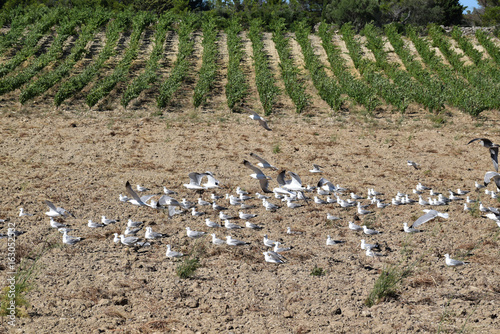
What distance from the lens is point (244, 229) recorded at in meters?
11.4

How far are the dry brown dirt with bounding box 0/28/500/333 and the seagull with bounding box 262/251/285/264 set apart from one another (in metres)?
0.20

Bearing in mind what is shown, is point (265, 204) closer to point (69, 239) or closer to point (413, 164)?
point (69, 239)

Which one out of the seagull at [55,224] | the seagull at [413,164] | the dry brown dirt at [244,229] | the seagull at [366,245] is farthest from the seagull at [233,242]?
the seagull at [413,164]

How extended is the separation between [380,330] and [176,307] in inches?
114

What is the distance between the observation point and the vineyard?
74.8 ft

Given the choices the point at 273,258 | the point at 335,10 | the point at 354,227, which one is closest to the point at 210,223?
the point at 273,258

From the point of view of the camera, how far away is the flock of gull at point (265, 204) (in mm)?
10243

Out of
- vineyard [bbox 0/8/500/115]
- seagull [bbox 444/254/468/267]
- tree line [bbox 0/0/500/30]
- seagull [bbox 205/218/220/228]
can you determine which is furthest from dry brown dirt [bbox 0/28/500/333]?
tree line [bbox 0/0/500/30]

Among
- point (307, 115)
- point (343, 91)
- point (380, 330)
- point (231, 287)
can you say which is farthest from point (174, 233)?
point (343, 91)

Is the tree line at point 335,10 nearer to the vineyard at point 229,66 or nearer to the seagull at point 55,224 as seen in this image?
the vineyard at point 229,66

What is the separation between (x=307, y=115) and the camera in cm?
2202

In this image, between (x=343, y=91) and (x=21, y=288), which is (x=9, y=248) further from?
(x=343, y=91)

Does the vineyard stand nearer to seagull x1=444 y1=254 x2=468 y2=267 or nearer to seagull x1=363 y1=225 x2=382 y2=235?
seagull x1=363 y1=225 x2=382 y2=235

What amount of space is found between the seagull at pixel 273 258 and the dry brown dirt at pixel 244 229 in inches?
7.7
